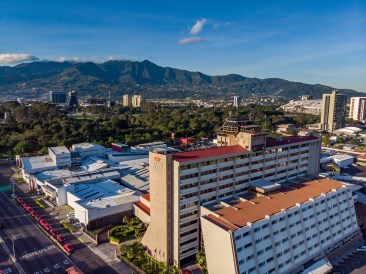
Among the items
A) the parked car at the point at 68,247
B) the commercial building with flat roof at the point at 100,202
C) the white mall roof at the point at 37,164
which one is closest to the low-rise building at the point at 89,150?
the white mall roof at the point at 37,164

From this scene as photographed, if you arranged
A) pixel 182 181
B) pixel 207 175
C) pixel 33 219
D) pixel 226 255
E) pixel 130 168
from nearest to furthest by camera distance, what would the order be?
pixel 226 255 → pixel 182 181 → pixel 207 175 → pixel 33 219 → pixel 130 168

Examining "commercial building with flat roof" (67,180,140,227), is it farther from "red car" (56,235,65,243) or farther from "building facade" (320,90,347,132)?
"building facade" (320,90,347,132)

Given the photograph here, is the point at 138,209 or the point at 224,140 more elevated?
the point at 224,140

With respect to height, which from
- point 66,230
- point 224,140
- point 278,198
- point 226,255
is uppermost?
point 224,140

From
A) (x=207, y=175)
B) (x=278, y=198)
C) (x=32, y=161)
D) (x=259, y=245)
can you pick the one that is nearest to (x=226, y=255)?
(x=259, y=245)

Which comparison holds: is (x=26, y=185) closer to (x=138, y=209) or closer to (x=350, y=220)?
(x=138, y=209)

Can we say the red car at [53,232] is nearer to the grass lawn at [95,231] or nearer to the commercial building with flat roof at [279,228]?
the grass lawn at [95,231]

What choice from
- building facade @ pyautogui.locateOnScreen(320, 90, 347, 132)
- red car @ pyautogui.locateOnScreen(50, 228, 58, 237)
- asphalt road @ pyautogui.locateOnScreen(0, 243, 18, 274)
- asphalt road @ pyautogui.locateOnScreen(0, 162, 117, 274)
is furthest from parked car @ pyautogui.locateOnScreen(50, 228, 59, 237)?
building facade @ pyautogui.locateOnScreen(320, 90, 347, 132)

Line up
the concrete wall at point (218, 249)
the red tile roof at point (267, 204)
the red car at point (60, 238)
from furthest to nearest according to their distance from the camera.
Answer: the red car at point (60, 238) < the red tile roof at point (267, 204) < the concrete wall at point (218, 249)
